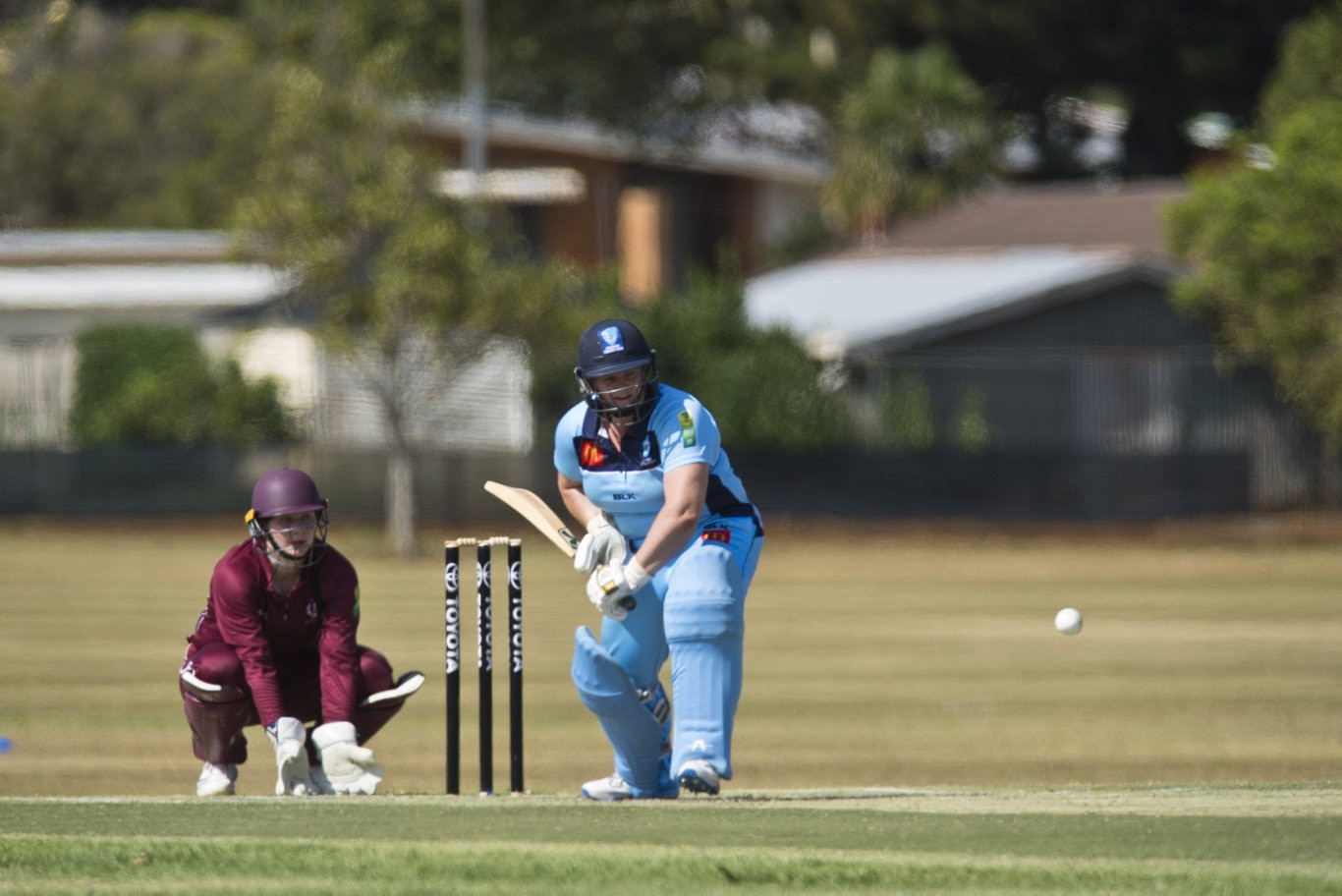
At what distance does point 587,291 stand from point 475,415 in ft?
9.09

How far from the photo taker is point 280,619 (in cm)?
856

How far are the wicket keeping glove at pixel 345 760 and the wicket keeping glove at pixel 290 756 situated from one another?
3.6 inches

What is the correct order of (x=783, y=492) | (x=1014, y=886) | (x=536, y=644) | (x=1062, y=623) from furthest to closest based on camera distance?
(x=783, y=492), (x=536, y=644), (x=1062, y=623), (x=1014, y=886)

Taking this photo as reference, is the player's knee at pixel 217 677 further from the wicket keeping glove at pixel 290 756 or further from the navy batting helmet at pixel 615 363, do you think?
the navy batting helmet at pixel 615 363

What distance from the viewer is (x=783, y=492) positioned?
3164 centimetres

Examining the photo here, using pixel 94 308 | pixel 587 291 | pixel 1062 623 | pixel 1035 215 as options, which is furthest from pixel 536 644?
pixel 1035 215

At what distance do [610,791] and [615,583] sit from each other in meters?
0.91

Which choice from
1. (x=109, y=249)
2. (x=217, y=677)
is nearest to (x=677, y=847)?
(x=217, y=677)

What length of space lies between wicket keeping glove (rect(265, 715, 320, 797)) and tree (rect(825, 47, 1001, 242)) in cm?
3556

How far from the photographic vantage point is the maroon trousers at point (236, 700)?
8547 mm

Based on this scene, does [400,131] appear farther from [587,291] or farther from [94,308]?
[94,308]

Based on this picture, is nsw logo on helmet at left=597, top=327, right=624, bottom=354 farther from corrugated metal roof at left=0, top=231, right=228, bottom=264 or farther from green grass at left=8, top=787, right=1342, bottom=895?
corrugated metal roof at left=0, top=231, right=228, bottom=264

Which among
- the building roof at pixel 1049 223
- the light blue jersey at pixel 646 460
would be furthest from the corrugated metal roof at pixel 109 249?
the light blue jersey at pixel 646 460

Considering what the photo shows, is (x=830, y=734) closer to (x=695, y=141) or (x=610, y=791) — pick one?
(x=610, y=791)
